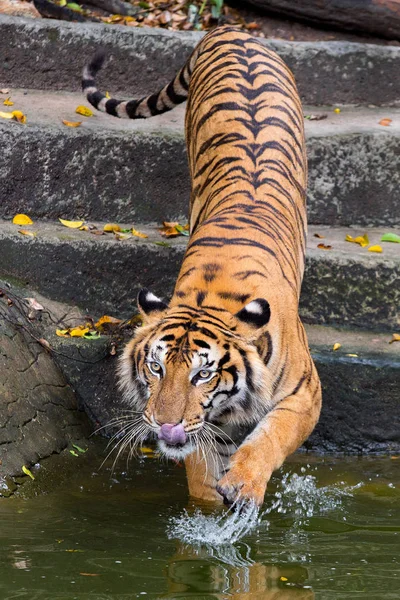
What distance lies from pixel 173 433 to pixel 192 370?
0.23 metres

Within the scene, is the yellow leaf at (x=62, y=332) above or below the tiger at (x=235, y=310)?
below

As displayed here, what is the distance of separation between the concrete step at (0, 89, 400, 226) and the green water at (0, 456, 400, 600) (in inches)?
72.7

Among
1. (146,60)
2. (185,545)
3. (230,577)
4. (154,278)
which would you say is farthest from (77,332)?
(146,60)

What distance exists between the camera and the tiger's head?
3213 mm

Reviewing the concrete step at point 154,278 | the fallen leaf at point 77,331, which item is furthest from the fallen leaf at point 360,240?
the fallen leaf at point 77,331

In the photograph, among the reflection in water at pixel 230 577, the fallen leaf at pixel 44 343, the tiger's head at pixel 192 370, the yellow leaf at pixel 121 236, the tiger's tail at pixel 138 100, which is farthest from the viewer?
the tiger's tail at pixel 138 100

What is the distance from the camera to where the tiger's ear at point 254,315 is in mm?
3367

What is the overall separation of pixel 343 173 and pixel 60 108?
184 cm

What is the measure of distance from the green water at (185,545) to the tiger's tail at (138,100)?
7.17ft

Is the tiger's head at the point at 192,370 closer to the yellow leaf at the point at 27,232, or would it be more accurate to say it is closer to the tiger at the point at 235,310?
the tiger at the point at 235,310

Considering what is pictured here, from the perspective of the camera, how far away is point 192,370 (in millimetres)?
3262

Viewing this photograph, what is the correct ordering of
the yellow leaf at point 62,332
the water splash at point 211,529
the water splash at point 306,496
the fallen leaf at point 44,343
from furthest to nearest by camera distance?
the yellow leaf at point 62,332 → the fallen leaf at point 44,343 → the water splash at point 306,496 → the water splash at point 211,529

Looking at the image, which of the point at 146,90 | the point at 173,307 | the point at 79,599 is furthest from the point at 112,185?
the point at 79,599

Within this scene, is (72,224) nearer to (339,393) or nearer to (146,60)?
(146,60)
